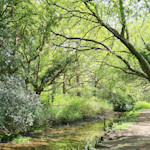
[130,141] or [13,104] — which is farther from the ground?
[13,104]

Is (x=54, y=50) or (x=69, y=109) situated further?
(x=69, y=109)

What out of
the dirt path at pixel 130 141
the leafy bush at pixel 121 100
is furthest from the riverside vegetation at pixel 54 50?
the leafy bush at pixel 121 100

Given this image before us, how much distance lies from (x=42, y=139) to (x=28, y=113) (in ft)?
9.89

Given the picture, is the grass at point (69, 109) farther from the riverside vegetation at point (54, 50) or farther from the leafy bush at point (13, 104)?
the leafy bush at point (13, 104)

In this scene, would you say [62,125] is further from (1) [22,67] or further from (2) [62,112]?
(1) [22,67]

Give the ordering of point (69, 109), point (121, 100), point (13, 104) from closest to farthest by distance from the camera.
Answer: point (13, 104) < point (69, 109) < point (121, 100)

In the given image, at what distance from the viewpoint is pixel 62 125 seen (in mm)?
14469

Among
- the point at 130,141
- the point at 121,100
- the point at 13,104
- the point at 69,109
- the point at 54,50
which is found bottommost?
the point at 130,141

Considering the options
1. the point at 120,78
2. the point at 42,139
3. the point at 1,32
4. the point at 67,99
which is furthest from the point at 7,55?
the point at 120,78

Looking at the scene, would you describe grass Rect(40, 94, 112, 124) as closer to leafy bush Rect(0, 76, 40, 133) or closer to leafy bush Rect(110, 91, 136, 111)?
leafy bush Rect(0, 76, 40, 133)

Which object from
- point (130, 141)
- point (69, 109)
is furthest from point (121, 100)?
point (130, 141)

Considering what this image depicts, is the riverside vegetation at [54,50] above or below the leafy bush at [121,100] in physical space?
above

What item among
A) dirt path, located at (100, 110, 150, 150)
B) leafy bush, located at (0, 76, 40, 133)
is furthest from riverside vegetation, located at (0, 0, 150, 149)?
dirt path, located at (100, 110, 150, 150)

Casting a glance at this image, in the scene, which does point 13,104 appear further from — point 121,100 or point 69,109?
point 121,100
